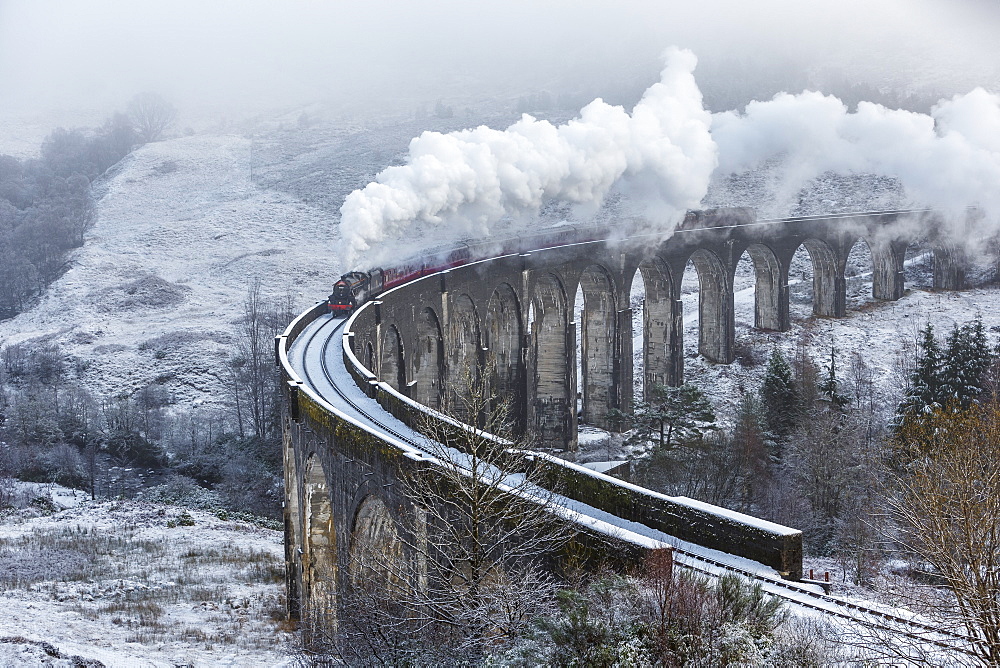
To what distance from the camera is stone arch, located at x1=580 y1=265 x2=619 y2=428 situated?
40.6m

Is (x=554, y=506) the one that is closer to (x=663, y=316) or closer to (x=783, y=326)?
(x=663, y=316)

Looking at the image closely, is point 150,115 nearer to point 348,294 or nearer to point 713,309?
point 713,309

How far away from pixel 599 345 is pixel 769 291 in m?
12.7

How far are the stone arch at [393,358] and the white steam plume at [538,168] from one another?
12.1 feet

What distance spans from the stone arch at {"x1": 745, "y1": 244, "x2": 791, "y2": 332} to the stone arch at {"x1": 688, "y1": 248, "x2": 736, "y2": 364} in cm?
308

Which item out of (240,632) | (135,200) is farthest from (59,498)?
(135,200)

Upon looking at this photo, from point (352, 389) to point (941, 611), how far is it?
14.3 m

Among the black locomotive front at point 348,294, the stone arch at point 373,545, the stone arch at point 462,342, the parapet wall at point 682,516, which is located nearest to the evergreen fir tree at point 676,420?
the stone arch at point 462,342

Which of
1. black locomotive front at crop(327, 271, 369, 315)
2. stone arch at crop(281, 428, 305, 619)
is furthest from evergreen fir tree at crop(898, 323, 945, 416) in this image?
stone arch at crop(281, 428, 305, 619)

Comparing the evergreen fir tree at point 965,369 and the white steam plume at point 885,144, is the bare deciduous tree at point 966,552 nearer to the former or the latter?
the evergreen fir tree at point 965,369

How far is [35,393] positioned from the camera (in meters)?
46.0

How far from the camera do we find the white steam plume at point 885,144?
168ft

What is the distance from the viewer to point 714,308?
46.6 m

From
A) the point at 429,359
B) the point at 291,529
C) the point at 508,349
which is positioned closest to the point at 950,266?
the point at 508,349
